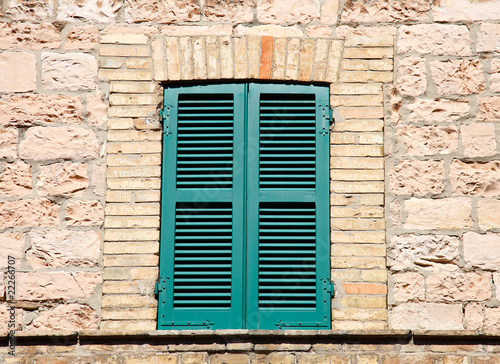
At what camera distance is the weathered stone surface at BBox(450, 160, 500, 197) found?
447cm

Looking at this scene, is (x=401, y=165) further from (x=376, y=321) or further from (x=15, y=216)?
(x=15, y=216)

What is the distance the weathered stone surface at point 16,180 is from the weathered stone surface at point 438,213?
247cm

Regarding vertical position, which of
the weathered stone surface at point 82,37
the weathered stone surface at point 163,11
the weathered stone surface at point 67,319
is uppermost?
the weathered stone surface at point 163,11

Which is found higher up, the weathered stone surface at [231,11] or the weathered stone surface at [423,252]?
the weathered stone surface at [231,11]

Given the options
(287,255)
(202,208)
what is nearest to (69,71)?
(202,208)

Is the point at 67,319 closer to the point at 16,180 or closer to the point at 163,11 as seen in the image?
the point at 16,180

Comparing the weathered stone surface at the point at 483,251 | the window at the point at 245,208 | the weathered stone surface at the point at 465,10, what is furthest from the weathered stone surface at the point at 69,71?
the weathered stone surface at the point at 483,251

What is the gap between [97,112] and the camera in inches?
181

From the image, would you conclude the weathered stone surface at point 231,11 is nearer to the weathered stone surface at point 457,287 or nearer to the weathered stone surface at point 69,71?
the weathered stone surface at point 69,71

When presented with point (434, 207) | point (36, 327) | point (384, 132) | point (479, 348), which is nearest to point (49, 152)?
point (36, 327)

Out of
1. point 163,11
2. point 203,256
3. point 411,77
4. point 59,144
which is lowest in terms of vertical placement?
point 203,256

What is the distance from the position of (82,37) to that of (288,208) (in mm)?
1822

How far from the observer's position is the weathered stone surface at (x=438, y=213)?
443 cm

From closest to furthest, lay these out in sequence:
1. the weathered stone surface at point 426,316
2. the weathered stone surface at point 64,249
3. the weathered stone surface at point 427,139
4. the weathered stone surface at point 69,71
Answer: the weathered stone surface at point 426,316, the weathered stone surface at point 64,249, the weathered stone surface at point 427,139, the weathered stone surface at point 69,71
